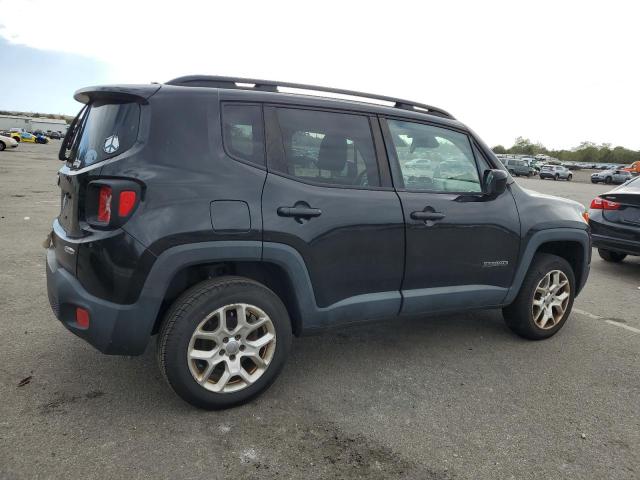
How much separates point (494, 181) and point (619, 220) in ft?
13.7

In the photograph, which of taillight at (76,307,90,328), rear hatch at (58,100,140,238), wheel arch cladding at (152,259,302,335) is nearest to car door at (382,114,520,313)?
wheel arch cladding at (152,259,302,335)

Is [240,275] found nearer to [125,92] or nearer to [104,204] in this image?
[104,204]

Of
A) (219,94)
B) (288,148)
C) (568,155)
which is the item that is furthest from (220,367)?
(568,155)

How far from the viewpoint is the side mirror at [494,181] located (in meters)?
3.61

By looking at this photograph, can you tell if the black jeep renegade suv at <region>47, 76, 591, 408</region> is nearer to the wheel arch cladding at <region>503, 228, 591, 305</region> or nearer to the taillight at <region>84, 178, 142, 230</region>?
the taillight at <region>84, 178, 142, 230</region>

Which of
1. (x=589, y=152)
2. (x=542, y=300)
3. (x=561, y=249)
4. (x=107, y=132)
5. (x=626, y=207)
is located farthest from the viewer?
(x=589, y=152)

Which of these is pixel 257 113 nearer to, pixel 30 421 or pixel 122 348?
pixel 122 348

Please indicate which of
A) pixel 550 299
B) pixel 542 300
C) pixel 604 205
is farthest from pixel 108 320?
pixel 604 205

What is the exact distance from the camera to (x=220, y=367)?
2885mm

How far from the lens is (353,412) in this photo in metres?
2.89

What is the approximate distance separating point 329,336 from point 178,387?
1615 mm

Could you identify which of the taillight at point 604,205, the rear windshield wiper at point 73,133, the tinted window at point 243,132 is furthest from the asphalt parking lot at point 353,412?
the taillight at point 604,205

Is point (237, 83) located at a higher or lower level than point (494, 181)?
higher

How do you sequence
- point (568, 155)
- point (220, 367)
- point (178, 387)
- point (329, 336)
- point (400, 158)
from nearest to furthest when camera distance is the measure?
point (178, 387) < point (220, 367) < point (400, 158) < point (329, 336) < point (568, 155)
